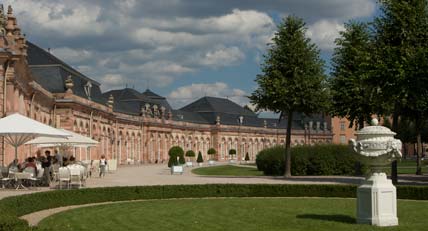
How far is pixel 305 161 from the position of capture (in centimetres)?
4166

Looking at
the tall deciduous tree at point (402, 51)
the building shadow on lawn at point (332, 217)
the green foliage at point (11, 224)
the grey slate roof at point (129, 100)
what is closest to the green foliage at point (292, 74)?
the tall deciduous tree at point (402, 51)

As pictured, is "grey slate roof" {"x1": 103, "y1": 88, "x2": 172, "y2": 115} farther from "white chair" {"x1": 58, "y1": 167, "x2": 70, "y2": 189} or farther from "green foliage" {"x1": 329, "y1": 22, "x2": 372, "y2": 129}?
"white chair" {"x1": 58, "y1": 167, "x2": 70, "y2": 189}

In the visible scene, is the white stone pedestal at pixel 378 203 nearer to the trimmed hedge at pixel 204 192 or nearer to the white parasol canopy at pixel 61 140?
the trimmed hedge at pixel 204 192

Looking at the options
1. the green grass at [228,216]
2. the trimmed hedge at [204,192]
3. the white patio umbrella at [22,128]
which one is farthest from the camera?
the white patio umbrella at [22,128]

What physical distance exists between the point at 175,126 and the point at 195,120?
11.5 meters

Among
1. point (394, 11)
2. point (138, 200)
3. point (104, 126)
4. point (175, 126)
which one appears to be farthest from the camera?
point (175, 126)

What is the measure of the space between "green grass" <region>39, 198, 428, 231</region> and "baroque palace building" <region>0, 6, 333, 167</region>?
1580 centimetres

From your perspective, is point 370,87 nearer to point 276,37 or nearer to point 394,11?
point 394,11

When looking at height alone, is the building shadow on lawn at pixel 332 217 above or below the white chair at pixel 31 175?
below

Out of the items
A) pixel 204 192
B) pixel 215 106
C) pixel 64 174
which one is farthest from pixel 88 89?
pixel 215 106

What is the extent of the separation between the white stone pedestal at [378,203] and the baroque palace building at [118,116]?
22.2m

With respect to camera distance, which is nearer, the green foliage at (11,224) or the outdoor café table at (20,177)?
the green foliage at (11,224)

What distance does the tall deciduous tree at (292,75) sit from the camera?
3672 cm

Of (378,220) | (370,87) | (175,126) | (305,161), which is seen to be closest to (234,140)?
(175,126)
